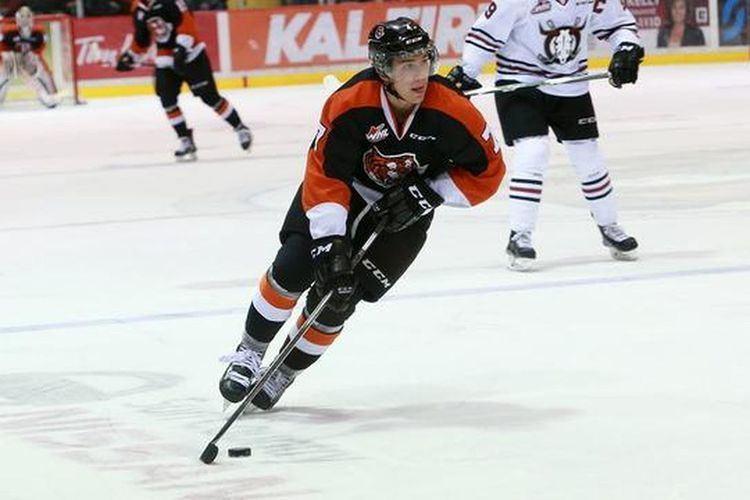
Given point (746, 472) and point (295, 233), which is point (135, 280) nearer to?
point (295, 233)

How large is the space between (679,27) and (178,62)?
7887 mm

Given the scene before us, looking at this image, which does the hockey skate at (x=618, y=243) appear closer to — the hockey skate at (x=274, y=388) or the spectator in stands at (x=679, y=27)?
the hockey skate at (x=274, y=388)

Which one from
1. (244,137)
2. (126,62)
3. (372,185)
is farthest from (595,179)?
(126,62)

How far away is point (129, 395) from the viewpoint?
4.11 meters

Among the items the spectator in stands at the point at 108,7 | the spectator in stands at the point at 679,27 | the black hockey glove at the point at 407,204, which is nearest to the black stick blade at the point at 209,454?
the black hockey glove at the point at 407,204

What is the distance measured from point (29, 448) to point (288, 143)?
24.5 feet

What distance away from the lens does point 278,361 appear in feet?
12.1

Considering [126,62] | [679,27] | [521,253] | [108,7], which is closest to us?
[521,253]

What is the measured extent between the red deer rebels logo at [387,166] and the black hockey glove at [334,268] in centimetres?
22

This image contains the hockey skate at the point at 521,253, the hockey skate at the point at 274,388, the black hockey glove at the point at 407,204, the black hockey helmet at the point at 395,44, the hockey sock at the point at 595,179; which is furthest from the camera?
the hockey sock at the point at 595,179

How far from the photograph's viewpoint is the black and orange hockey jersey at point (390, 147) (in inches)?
145

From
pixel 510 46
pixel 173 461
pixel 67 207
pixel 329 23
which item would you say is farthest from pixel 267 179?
pixel 329 23

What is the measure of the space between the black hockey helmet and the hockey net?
12148 millimetres

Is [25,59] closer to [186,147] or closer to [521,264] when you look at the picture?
[186,147]
